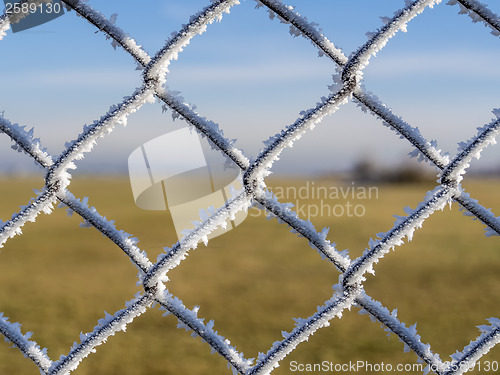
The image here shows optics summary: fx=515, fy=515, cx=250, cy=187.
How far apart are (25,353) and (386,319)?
1.71 feet

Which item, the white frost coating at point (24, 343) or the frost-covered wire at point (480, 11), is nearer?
the frost-covered wire at point (480, 11)

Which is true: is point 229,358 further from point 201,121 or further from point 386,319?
point 201,121

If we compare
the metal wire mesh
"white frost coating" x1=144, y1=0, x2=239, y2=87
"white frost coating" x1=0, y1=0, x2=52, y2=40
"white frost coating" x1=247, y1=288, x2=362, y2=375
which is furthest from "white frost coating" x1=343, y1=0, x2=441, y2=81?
"white frost coating" x1=0, y1=0, x2=52, y2=40

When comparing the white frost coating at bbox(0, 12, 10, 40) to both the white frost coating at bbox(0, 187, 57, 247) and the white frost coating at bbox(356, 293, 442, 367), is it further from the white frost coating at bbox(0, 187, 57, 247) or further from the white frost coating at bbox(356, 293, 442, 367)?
the white frost coating at bbox(356, 293, 442, 367)

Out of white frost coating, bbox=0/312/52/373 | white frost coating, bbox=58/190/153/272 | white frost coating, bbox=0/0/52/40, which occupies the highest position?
white frost coating, bbox=0/0/52/40

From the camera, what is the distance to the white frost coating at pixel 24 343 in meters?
0.75

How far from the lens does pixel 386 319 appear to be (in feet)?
2.31

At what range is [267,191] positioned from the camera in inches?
27.0

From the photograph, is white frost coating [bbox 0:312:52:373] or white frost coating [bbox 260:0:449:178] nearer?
white frost coating [bbox 260:0:449:178]

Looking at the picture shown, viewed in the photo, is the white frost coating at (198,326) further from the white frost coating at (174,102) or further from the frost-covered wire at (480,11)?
the frost-covered wire at (480,11)

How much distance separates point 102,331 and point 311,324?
0.29 meters

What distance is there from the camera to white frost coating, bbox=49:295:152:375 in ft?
2.35

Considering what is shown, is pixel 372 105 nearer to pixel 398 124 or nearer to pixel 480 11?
pixel 398 124

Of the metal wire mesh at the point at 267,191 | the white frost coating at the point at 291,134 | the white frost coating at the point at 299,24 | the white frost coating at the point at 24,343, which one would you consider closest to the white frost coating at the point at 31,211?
the metal wire mesh at the point at 267,191
